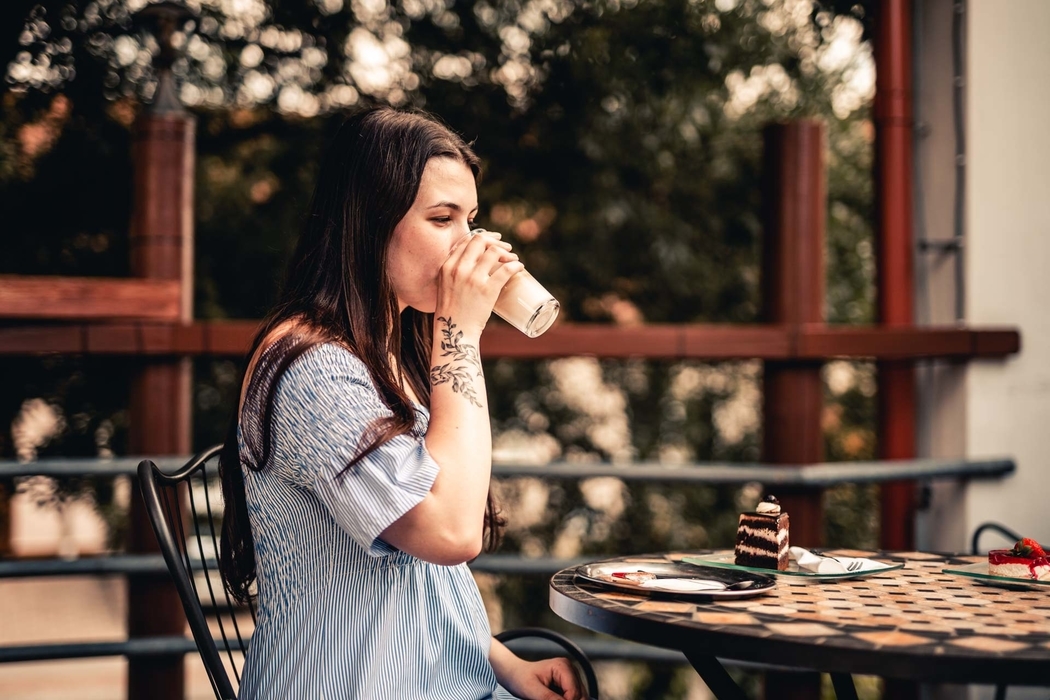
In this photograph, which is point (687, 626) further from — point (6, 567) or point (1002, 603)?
point (6, 567)

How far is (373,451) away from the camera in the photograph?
1244mm

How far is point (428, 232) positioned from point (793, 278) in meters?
1.49

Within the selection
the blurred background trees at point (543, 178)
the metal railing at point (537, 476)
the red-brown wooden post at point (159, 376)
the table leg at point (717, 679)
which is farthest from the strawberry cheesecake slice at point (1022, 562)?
the blurred background trees at point (543, 178)

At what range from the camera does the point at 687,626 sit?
3.98ft

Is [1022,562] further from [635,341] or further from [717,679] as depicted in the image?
[635,341]

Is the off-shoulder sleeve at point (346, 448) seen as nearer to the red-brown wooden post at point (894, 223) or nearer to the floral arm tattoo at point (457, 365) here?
the floral arm tattoo at point (457, 365)

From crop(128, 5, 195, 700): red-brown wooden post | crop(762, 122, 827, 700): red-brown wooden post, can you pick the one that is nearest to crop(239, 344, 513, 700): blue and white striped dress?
crop(128, 5, 195, 700): red-brown wooden post

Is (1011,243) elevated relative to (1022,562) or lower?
elevated

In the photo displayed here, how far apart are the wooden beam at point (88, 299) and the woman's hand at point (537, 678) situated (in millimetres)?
1383

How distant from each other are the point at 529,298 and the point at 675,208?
3.47 m

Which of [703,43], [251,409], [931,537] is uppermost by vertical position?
[703,43]

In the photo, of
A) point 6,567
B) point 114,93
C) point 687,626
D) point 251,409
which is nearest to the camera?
point 687,626

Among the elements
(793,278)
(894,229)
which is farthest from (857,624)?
(894,229)

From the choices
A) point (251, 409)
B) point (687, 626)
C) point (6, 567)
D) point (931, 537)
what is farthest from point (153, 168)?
point (931, 537)
